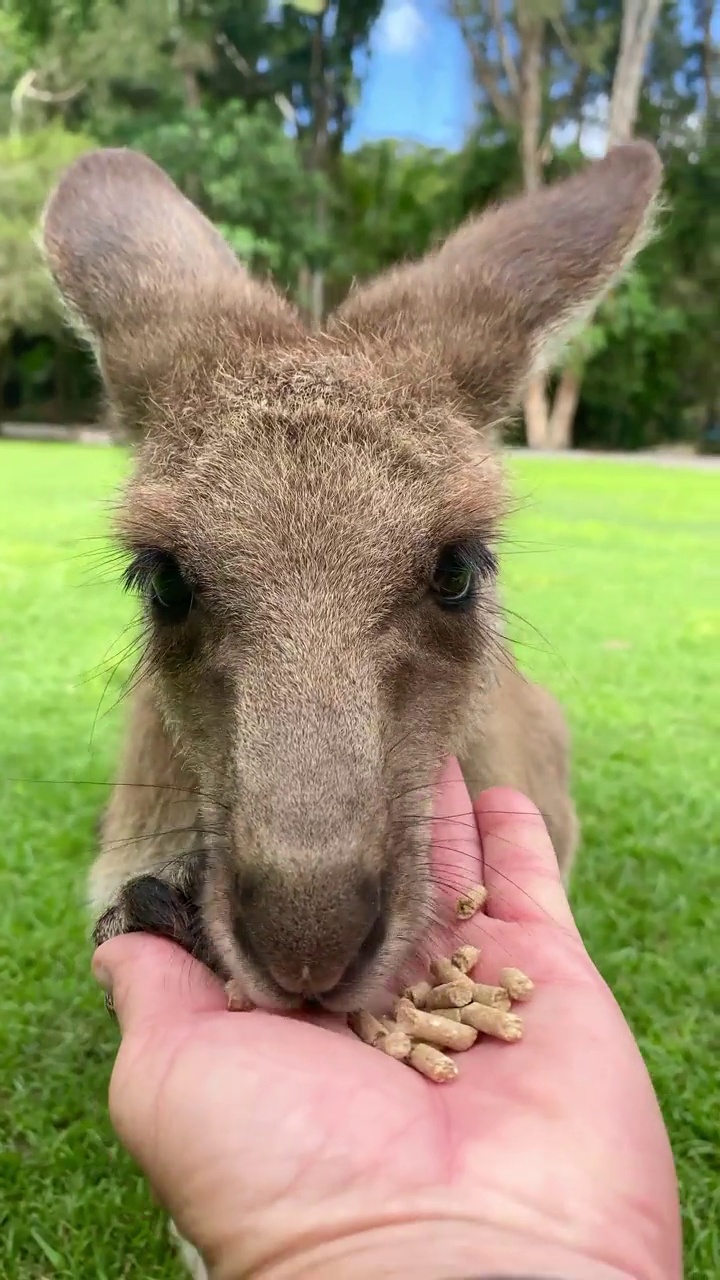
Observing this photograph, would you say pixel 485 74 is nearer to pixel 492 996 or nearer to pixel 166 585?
pixel 166 585

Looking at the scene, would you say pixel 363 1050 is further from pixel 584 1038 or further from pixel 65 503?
pixel 65 503

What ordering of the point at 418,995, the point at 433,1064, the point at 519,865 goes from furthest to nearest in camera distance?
the point at 519,865, the point at 418,995, the point at 433,1064

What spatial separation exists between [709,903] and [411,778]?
2392 millimetres

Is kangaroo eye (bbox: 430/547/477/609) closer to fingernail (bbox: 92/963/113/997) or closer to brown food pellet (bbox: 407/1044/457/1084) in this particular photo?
brown food pellet (bbox: 407/1044/457/1084)

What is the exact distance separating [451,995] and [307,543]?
93 cm

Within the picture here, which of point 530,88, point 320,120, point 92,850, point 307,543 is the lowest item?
point 92,850

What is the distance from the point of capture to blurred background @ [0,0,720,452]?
2462cm

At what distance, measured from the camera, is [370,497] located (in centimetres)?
211

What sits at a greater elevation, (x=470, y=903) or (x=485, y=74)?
(x=485, y=74)

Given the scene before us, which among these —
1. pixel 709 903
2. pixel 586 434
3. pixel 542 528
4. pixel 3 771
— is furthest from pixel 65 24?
pixel 709 903

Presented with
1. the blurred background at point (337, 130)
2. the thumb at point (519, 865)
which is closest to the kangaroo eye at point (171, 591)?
the thumb at point (519, 865)

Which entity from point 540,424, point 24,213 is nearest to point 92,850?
point 24,213

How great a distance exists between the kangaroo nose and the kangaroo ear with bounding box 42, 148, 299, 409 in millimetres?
1386

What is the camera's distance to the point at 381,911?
179cm
